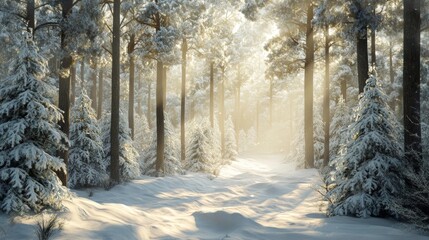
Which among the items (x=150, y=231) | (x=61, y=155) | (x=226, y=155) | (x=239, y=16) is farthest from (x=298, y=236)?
(x=226, y=155)

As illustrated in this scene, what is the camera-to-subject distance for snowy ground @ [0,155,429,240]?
6775 mm

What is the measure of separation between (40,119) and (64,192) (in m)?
1.52

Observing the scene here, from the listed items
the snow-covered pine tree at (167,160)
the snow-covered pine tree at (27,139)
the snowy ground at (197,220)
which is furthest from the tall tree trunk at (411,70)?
the snow-covered pine tree at (167,160)

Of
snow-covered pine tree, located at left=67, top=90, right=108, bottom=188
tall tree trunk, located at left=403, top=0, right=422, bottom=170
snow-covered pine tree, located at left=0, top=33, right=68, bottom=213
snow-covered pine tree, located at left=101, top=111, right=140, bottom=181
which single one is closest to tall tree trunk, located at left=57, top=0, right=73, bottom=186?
snow-covered pine tree, located at left=67, top=90, right=108, bottom=188

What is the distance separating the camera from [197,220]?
891cm

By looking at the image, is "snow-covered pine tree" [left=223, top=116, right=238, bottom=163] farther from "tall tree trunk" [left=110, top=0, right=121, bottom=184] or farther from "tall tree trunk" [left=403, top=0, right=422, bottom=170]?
"tall tree trunk" [left=403, top=0, right=422, bottom=170]

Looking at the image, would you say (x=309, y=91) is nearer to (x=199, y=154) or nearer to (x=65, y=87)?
(x=199, y=154)

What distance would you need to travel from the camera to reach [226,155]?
34938mm

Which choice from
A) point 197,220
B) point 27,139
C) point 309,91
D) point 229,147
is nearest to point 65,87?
point 27,139

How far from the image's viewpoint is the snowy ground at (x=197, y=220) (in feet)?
22.2

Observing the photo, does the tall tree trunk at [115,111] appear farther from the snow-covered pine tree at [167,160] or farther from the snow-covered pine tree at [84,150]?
the snow-covered pine tree at [167,160]

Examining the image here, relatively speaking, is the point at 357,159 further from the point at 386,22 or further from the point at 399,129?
the point at 386,22

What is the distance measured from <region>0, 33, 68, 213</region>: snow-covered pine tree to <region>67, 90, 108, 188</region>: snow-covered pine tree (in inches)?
201

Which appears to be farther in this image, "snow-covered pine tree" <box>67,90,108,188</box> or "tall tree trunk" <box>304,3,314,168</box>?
"tall tree trunk" <box>304,3,314,168</box>
